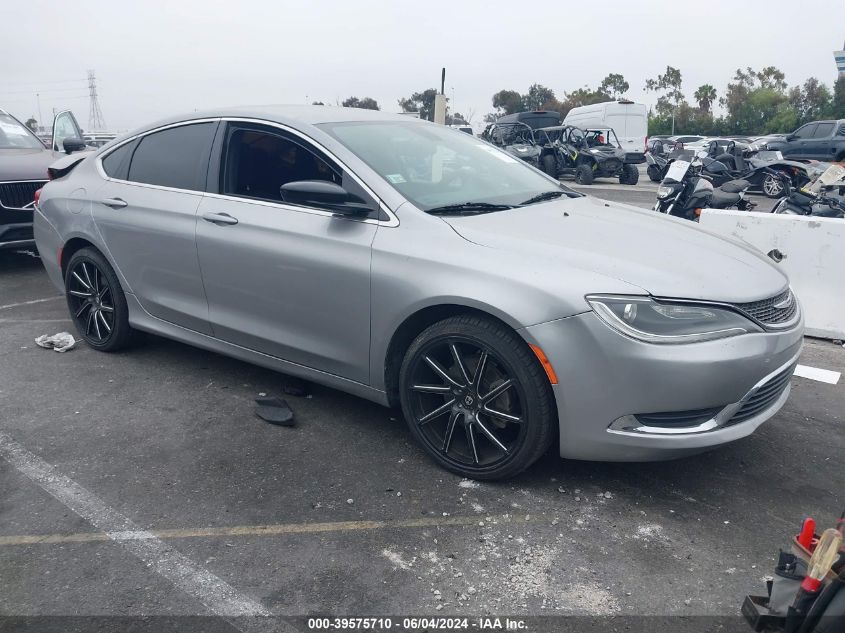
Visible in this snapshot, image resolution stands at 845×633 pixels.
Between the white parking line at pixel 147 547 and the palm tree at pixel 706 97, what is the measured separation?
6930cm

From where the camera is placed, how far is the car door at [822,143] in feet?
66.3

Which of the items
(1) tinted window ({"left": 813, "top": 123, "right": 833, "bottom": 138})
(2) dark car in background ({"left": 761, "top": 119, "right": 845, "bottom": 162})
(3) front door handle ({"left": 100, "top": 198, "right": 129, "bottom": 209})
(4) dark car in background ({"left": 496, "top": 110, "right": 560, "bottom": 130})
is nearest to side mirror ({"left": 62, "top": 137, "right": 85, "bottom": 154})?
(3) front door handle ({"left": 100, "top": 198, "right": 129, "bottom": 209})

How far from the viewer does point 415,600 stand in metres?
2.53

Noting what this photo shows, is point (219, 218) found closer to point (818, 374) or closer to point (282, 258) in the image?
point (282, 258)

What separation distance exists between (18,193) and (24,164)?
1.28ft

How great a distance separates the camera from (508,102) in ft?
254

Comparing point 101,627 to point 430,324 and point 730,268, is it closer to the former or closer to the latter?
point 430,324

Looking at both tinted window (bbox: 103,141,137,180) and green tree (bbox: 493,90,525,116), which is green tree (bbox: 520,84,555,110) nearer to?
green tree (bbox: 493,90,525,116)

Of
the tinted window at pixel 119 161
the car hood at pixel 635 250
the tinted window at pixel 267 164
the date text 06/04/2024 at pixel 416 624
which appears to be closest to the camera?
the date text 06/04/2024 at pixel 416 624

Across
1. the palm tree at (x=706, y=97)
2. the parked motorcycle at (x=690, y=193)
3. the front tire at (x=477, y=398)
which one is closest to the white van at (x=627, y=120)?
the parked motorcycle at (x=690, y=193)

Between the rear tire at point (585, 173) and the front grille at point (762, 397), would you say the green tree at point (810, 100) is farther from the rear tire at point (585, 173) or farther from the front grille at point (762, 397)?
the front grille at point (762, 397)

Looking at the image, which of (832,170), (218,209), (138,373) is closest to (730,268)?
(218,209)

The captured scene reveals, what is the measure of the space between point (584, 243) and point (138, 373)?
10.0ft

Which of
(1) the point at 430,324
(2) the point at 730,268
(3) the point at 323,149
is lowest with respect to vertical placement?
A: (1) the point at 430,324
